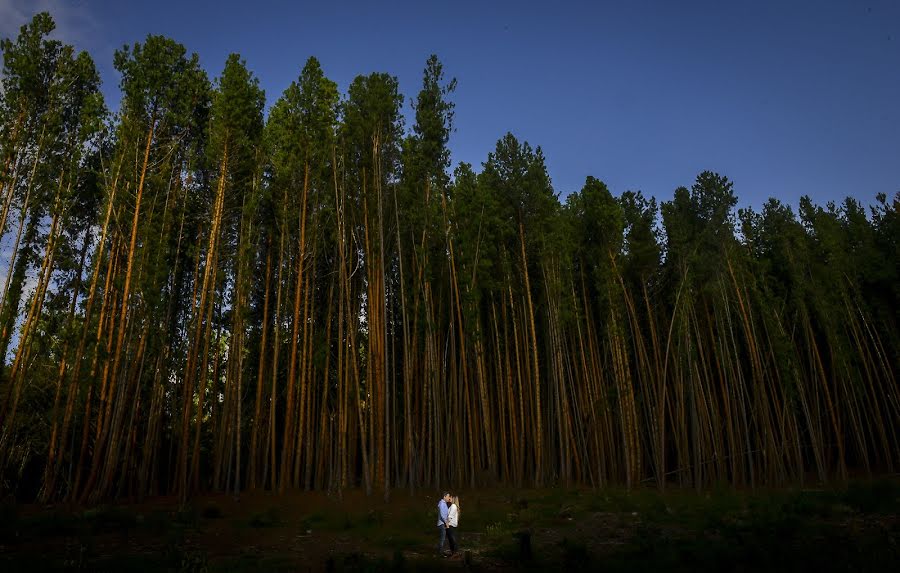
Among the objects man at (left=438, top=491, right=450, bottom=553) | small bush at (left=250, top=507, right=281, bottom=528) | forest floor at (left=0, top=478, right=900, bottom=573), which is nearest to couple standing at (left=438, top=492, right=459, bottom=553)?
man at (left=438, top=491, right=450, bottom=553)

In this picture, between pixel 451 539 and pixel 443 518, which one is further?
pixel 443 518

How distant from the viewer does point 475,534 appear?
393 inches

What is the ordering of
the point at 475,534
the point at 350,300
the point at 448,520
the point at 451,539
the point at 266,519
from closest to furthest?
the point at 451,539, the point at 448,520, the point at 475,534, the point at 266,519, the point at 350,300

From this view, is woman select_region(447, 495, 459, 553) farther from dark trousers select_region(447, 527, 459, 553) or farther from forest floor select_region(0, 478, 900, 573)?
forest floor select_region(0, 478, 900, 573)

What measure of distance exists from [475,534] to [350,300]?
770 cm

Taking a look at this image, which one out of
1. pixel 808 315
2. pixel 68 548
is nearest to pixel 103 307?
pixel 68 548

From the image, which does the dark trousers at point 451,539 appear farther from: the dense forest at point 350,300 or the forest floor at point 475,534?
the dense forest at point 350,300

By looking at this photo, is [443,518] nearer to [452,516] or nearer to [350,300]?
[452,516]

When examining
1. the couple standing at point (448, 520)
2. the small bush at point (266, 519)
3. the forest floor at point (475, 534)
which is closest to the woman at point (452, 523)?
the couple standing at point (448, 520)

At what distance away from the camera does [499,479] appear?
1741cm

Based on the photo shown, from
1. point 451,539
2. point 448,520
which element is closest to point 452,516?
point 448,520

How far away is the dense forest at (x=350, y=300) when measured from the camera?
13.2 m

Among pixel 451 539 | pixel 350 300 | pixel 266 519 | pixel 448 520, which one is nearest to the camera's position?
pixel 451 539

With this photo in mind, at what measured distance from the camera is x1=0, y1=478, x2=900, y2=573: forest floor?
6.68 metres
